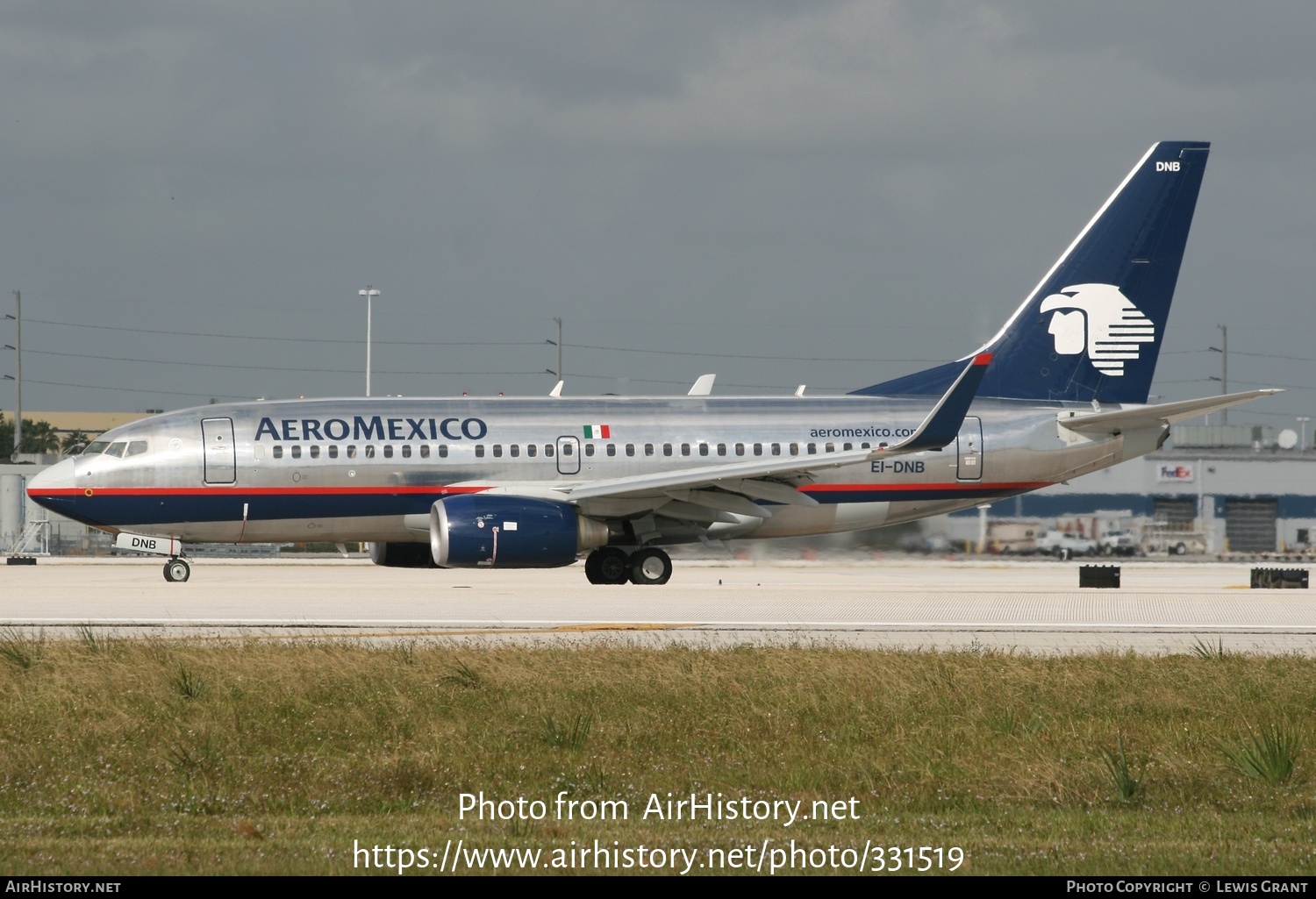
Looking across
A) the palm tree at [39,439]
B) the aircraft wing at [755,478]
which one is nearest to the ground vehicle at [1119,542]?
the aircraft wing at [755,478]

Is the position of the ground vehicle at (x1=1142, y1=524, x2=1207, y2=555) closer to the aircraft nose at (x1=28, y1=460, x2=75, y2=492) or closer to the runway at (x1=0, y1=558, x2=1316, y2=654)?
the runway at (x1=0, y1=558, x2=1316, y2=654)

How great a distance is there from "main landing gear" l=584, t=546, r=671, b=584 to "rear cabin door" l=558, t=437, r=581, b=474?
5.64 feet

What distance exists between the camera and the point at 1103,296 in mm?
32438

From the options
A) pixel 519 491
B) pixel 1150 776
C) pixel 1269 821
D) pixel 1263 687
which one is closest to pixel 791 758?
pixel 1150 776

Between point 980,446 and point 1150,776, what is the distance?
20481mm

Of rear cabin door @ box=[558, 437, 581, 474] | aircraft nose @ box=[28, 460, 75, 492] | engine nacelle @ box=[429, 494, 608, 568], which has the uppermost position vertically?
rear cabin door @ box=[558, 437, 581, 474]

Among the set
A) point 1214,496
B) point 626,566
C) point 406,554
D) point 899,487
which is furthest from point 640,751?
point 1214,496

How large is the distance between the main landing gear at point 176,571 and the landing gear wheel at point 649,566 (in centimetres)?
962

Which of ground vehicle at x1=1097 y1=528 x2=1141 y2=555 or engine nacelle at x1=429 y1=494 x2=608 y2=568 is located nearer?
engine nacelle at x1=429 y1=494 x2=608 y2=568

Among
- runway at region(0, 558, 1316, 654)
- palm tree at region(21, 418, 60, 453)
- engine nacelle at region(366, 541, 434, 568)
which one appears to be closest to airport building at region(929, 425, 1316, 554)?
runway at region(0, 558, 1316, 654)

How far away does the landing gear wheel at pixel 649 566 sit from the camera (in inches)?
1167

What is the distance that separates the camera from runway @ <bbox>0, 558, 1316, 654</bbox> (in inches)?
746

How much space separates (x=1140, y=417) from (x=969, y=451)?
344cm
